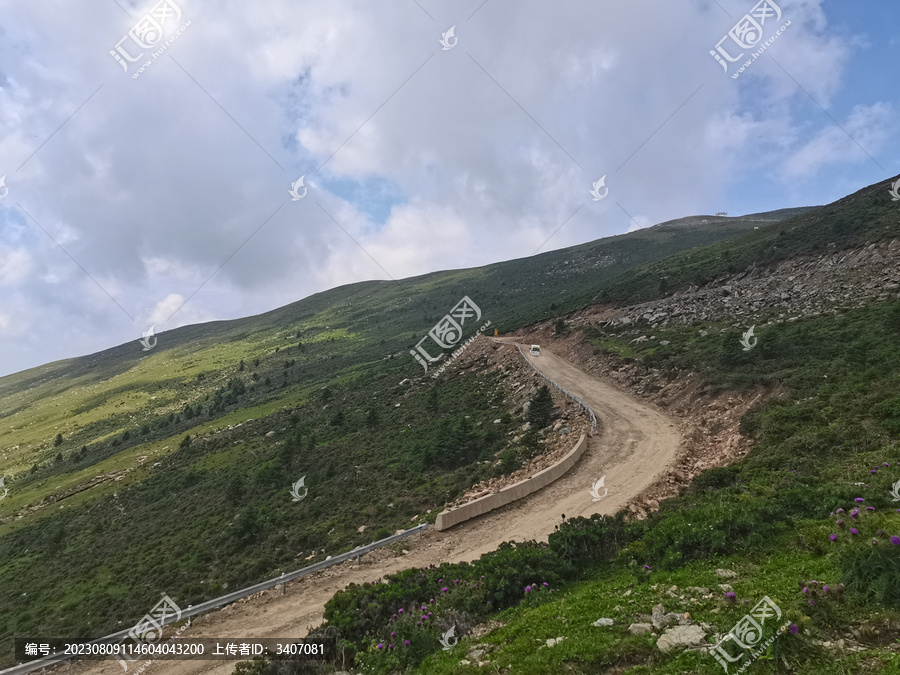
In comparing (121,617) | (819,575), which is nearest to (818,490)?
(819,575)

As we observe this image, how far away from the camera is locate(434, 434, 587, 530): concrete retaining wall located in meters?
15.6

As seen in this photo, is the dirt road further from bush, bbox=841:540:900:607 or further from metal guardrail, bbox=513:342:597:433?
bush, bbox=841:540:900:607

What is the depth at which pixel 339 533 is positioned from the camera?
1870 cm

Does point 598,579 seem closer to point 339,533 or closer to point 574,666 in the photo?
point 574,666

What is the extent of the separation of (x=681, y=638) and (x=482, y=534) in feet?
32.5

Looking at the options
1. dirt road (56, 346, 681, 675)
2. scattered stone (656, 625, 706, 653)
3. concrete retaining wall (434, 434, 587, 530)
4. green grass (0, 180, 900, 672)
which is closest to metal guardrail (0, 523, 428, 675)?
dirt road (56, 346, 681, 675)

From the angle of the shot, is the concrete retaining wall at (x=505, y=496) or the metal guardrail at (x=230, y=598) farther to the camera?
the concrete retaining wall at (x=505, y=496)

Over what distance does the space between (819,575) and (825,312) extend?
28.9 meters

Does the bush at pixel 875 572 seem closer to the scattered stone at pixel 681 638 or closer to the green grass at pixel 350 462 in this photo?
the green grass at pixel 350 462

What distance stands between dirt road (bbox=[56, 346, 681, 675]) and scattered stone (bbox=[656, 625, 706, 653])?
834cm

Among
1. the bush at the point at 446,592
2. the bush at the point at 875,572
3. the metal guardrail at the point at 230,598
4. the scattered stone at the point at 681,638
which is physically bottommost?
the bush at the point at 875,572

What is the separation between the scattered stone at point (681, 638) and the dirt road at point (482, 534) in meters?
8.34

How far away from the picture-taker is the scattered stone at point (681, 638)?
17.9ft

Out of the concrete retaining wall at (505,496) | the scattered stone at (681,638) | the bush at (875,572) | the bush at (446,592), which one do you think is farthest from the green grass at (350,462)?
the concrete retaining wall at (505,496)
